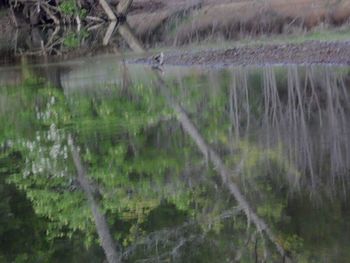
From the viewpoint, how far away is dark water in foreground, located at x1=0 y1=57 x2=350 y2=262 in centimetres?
782

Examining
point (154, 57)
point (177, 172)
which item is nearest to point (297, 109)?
point (177, 172)

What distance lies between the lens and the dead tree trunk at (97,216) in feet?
25.7

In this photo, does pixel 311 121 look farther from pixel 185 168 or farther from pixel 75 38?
pixel 75 38

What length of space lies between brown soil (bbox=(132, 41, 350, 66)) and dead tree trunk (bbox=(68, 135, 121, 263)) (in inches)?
334

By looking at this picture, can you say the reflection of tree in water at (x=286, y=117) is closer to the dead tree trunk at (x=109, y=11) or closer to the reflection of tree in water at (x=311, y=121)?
the reflection of tree in water at (x=311, y=121)

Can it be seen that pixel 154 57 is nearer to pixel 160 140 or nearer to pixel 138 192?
pixel 160 140

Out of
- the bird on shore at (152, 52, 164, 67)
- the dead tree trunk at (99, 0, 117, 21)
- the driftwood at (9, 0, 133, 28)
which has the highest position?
the driftwood at (9, 0, 133, 28)

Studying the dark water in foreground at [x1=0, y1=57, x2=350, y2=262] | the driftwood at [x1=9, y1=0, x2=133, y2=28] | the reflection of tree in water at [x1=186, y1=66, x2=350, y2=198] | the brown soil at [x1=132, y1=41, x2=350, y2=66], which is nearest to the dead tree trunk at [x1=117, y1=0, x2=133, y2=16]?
the driftwood at [x1=9, y1=0, x2=133, y2=28]

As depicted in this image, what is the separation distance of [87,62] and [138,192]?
1764 cm

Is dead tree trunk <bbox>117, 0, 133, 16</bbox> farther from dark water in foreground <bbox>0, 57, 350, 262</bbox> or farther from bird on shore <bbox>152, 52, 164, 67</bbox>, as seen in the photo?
dark water in foreground <bbox>0, 57, 350, 262</bbox>

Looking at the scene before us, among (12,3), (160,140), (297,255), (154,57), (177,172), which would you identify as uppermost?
(12,3)

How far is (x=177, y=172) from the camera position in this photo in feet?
35.4

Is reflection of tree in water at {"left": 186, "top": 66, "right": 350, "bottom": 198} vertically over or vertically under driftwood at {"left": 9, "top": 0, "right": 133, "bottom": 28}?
under

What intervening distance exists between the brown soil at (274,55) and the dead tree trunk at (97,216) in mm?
8475
